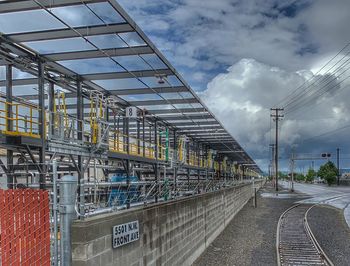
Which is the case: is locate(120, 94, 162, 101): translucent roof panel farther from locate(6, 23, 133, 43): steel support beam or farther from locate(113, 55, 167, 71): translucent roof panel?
locate(6, 23, 133, 43): steel support beam

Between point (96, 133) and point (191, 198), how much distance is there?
13.4 feet

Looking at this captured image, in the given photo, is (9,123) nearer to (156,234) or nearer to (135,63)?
(135,63)

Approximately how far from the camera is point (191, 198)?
13727 mm

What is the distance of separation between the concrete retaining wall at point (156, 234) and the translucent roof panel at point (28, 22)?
460 cm

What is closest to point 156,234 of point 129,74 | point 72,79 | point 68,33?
point 68,33

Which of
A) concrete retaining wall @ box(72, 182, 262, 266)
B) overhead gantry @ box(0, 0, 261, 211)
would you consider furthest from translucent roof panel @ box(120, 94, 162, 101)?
concrete retaining wall @ box(72, 182, 262, 266)

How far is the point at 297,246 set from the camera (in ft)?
54.2

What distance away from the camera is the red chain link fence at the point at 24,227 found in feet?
20.6

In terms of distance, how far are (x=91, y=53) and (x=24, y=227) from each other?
5825 millimetres

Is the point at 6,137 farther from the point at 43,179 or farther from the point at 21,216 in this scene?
the point at 21,216

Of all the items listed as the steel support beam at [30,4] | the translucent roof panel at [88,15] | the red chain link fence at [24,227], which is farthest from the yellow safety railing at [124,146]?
the red chain link fence at [24,227]

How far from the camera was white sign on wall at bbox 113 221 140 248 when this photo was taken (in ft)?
23.4

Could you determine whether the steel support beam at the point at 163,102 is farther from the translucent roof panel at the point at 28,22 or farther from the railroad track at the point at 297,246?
the translucent roof panel at the point at 28,22

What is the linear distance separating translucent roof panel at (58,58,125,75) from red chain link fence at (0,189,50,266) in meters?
5.69
